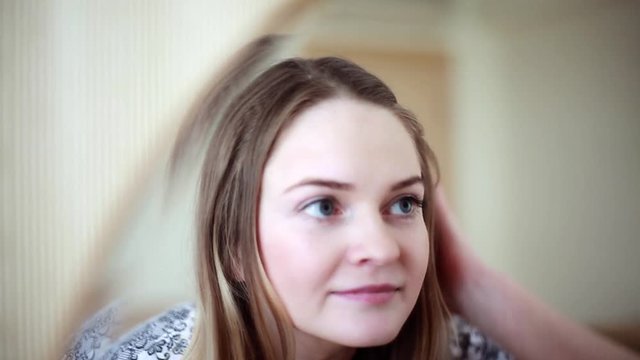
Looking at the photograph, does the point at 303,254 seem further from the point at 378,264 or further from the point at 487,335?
the point at 487,335

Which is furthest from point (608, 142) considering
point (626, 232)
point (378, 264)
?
point (378, 264)

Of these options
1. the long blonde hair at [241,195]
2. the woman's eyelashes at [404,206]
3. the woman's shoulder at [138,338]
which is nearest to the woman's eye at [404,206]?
the woman's eyelashes at [404,206]

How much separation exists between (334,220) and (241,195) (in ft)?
0.38

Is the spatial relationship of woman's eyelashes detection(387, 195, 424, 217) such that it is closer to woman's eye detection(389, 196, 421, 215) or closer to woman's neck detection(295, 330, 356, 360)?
woman's eye detection(389, 196, 421, 215)

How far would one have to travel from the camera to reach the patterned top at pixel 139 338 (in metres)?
0.78

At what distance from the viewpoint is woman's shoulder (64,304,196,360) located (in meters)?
0.78

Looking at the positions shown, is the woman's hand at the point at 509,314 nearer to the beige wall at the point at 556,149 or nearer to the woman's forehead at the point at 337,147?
the beige wall at the point at 556,149

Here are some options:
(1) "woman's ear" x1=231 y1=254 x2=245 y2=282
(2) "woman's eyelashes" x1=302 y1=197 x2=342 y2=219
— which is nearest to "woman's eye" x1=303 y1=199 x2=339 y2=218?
(2) "woman's eyelashes" x1=302 y1=197 x2=342 y2=219

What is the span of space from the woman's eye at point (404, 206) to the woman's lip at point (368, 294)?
3.7 inches

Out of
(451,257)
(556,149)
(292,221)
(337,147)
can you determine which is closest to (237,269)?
(292,221)

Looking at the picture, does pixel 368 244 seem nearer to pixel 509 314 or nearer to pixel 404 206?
pixel 404 206

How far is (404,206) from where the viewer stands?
2.66ft

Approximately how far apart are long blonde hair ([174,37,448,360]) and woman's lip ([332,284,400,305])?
79 millimetres

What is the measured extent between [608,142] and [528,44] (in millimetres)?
192
